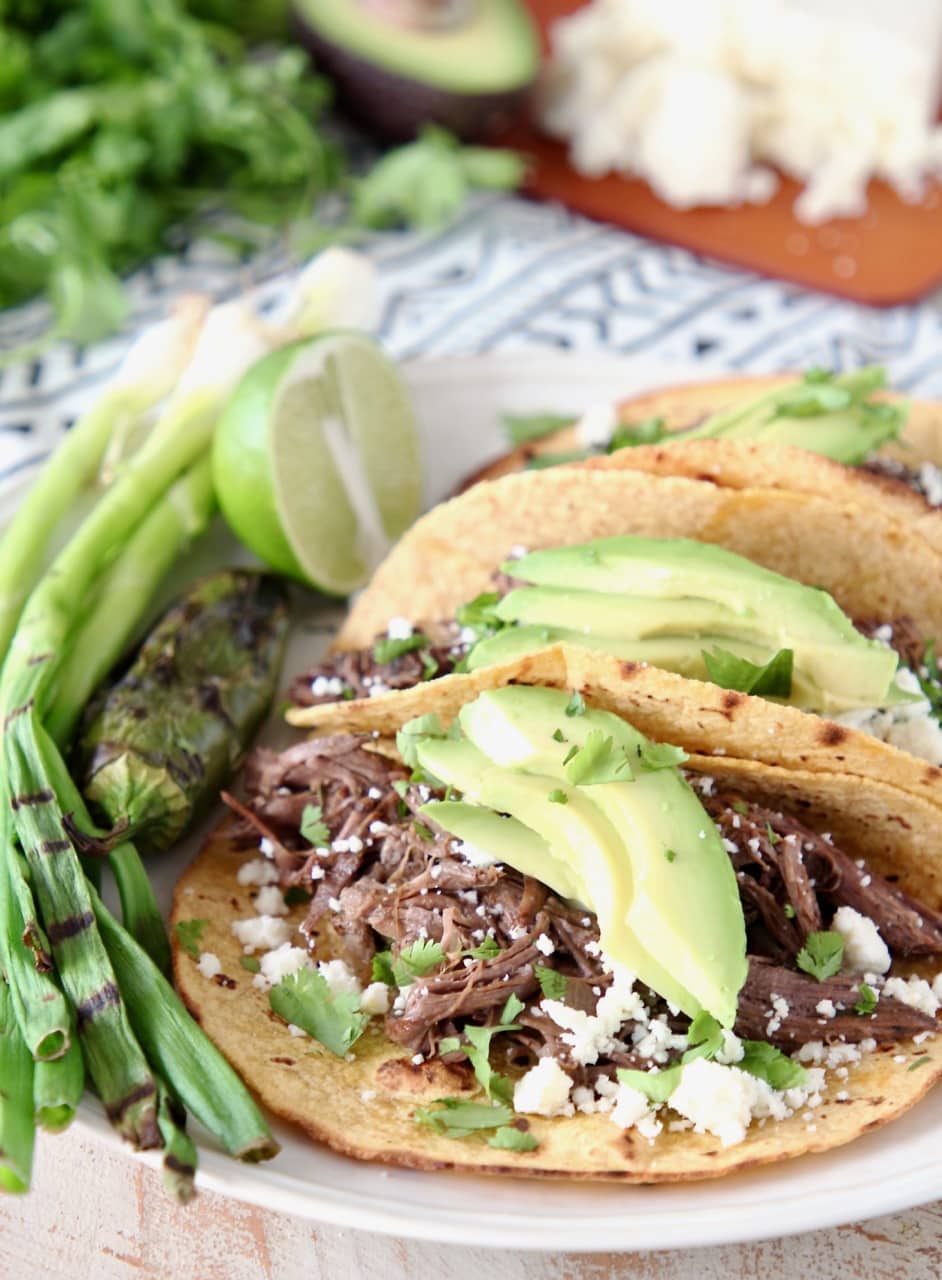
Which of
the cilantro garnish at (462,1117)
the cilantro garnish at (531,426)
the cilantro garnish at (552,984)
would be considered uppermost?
the cilantro garnish at (531,426)

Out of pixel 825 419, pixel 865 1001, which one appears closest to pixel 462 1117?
pixel 865 1001

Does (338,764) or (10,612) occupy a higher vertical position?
(10,612)

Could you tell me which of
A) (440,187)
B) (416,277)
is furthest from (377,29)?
(416,277)

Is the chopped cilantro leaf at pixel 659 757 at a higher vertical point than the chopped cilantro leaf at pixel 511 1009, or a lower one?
higher

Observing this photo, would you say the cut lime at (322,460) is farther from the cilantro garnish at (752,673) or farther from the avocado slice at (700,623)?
the cilantro garnish at (752,673)

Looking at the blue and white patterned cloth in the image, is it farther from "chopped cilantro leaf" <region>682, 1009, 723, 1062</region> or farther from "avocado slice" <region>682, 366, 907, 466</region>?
"chopped cilantro leaf" <region>682, 1009, 723, 1062</region>

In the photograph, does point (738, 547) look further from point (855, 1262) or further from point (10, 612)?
point (10, 612)

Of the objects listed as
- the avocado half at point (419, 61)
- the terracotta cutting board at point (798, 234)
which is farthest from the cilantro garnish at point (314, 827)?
the avocado half at point (419, 61)
